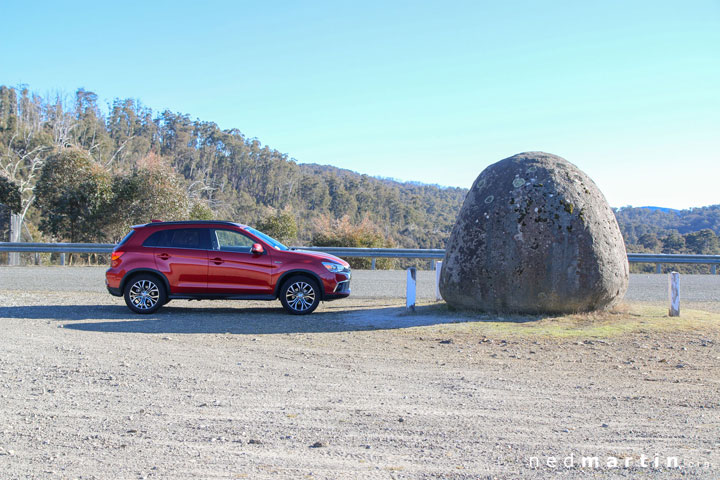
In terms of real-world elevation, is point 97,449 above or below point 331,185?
below

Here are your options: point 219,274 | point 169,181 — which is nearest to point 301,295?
point 219,274

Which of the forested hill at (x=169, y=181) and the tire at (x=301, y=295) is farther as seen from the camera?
the forested hill at (x=169, y=181)

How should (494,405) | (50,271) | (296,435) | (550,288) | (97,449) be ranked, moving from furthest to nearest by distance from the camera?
1. (50,271)
2. (550,288)
3. (494,405)
4. (296,435)
5. (97,449)

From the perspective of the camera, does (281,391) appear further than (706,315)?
No

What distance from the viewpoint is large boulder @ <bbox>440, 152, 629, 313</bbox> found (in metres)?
9.61

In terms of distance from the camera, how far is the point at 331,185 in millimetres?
83312

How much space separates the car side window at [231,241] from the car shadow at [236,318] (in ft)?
4.05

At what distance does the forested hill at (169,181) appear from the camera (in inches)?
1064

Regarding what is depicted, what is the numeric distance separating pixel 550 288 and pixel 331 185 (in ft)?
245

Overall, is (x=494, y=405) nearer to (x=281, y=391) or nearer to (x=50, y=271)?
(x=281, y=391)

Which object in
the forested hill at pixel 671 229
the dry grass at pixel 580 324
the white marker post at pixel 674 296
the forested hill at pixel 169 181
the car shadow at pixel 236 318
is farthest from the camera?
the forested hill at pixel 671 229

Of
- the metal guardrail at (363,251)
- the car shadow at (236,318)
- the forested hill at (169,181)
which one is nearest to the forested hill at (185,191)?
the forested hill at (169,181)

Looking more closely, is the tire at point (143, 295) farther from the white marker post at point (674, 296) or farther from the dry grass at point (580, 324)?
the white marker post at point (674, 296)

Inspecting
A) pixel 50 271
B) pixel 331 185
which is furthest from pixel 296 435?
pixel 331 185
